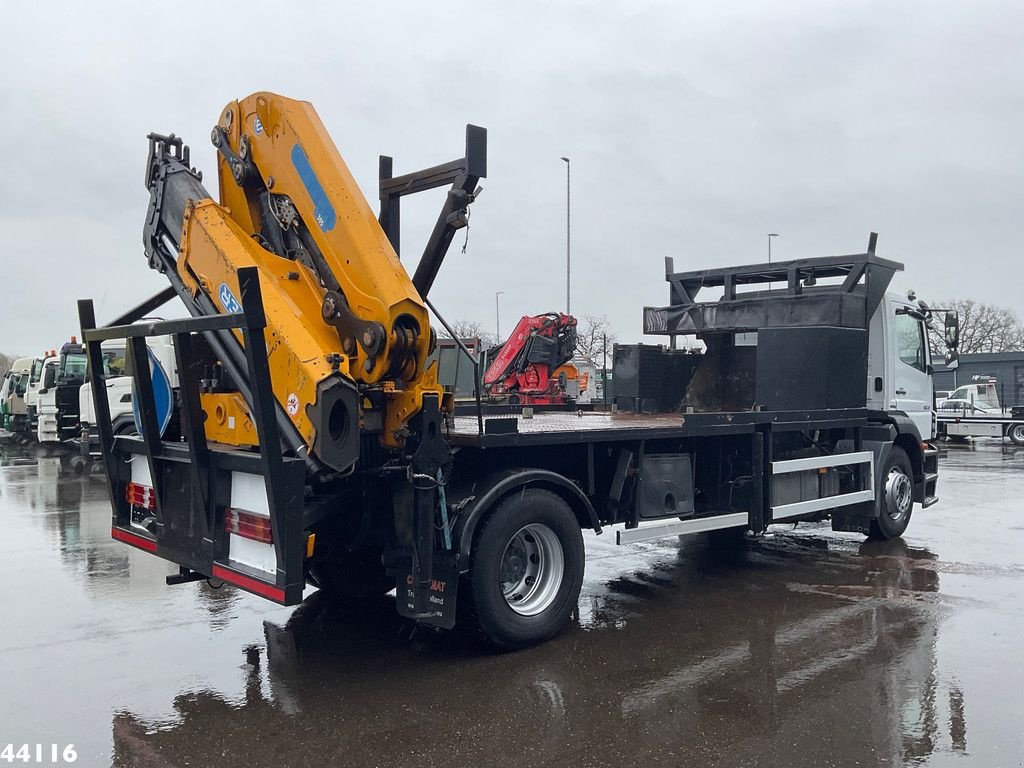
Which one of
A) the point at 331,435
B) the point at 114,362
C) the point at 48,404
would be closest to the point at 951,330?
the point at 331,435

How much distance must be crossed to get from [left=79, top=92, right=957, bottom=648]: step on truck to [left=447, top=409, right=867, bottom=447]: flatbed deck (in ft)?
0.08

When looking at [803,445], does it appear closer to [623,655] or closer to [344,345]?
[623,655]

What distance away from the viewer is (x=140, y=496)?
20.3ft

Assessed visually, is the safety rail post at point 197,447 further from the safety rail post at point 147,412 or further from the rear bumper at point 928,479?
the rear bumper at point 928,479

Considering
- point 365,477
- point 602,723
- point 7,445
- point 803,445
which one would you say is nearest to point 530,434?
point 365,477

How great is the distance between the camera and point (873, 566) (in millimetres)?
8438

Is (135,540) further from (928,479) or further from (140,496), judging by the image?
(928,479)

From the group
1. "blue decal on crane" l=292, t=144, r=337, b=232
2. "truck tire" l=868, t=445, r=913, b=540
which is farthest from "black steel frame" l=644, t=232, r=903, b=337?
"blue decal on crane" l=292, t=144, r=337, b=232

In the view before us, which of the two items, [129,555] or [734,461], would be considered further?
[129,555]

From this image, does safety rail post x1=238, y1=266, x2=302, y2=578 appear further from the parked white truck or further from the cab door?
the parked white truck

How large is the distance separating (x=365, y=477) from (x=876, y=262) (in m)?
6.19

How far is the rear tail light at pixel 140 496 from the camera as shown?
607cm

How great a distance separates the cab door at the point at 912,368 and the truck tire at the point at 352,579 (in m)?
6.02

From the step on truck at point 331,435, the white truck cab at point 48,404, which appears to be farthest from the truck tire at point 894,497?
the white truck cab at point 48,404
